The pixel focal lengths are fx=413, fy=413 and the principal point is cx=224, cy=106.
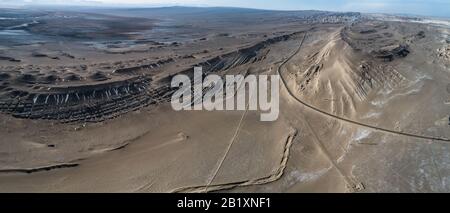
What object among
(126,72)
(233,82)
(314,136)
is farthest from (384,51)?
(126,72)

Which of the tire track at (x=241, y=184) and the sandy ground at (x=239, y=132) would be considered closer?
the tire track at (x=241, y=184)

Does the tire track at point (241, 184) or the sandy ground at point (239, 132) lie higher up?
the sandy ground at point (239, 132)

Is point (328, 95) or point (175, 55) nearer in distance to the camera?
point (328, 95)

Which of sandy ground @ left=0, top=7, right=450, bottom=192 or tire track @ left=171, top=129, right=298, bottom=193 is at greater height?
sandy ground @ left=0, top=7, right=450, bottom=192

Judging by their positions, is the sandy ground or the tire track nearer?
the tire track

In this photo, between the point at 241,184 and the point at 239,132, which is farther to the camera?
the point at 239,132

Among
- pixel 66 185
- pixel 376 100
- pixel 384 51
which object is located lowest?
pixel 66 185

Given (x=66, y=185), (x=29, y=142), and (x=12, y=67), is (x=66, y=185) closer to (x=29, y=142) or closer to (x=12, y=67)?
(x=29, y=142)

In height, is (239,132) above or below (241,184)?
above
